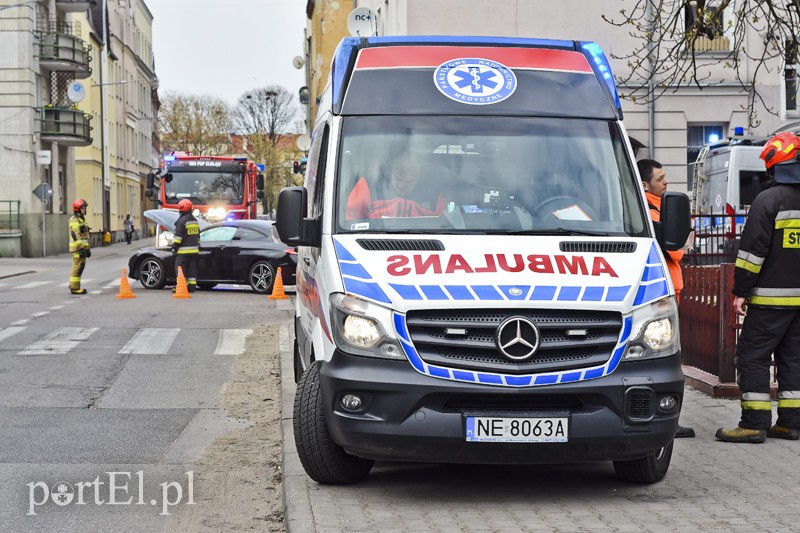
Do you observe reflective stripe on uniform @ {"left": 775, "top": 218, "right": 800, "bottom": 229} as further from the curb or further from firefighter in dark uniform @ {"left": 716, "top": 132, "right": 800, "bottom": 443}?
the curb

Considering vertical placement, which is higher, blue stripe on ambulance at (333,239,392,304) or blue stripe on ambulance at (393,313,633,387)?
blue stripe on ambulance at (333,239,392,304)

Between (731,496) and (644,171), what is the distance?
2.92m

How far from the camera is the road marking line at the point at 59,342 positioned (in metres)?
14.1

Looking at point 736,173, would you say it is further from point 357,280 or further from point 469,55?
point 357,280

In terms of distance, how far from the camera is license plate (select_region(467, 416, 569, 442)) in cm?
630

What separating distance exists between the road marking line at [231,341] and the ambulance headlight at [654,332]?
857cm

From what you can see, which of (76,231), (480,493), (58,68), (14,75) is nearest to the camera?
(480,493)

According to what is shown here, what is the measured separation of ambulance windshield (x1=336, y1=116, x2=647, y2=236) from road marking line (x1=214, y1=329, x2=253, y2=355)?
7.53m

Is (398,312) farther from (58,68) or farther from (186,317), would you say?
(58,68)

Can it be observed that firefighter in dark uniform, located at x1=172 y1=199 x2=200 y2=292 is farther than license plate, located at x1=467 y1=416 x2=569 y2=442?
Yes

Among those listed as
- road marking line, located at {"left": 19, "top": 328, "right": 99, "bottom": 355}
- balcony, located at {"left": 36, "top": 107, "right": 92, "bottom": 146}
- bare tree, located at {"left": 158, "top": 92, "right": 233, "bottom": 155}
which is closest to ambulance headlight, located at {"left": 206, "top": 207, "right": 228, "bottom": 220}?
balcony, located at {"left": 36, "top": 107, "right": 92, "bottom": 146}

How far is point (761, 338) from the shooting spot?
831 cm

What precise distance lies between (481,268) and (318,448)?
1.35 metres

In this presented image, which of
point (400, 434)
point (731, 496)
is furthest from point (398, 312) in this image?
point (731, 496)
